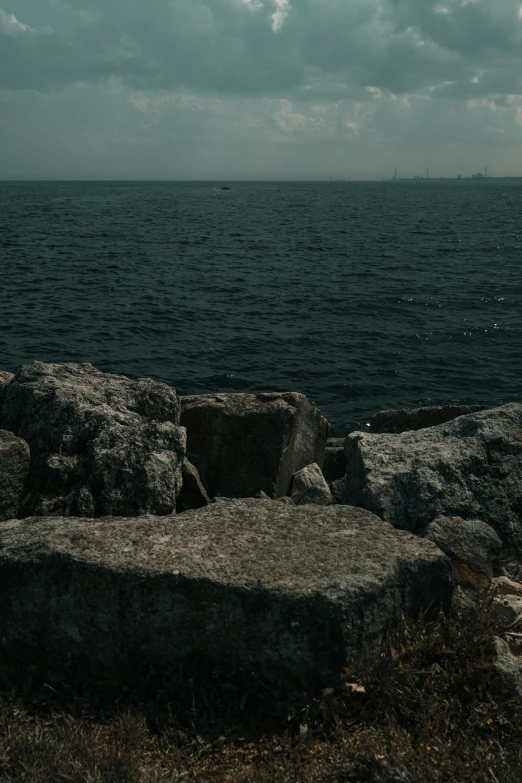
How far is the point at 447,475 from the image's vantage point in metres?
8.12

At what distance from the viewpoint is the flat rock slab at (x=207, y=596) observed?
4789mm

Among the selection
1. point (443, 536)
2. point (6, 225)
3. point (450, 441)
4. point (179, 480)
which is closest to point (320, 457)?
point (450, 441)

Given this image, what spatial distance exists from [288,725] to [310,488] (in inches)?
178

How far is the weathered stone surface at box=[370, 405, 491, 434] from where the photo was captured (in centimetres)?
1184

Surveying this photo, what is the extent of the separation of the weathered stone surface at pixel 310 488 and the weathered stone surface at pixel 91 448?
198 cm

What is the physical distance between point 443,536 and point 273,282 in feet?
113

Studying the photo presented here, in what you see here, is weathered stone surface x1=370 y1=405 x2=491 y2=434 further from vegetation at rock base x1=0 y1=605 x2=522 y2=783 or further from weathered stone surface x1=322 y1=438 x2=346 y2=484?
vegetation at rock base x1=0 y1=605 x2=522 y2=783

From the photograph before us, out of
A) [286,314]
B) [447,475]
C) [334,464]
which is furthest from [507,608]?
[286,314]

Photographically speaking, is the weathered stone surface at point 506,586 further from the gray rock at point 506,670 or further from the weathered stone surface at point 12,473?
the weathered stone surface at point 12,473

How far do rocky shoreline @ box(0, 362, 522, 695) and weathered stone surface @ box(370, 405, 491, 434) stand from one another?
7.68 feet

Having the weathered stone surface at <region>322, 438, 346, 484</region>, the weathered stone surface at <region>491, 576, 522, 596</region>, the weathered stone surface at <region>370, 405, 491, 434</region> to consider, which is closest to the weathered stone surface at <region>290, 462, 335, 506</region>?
the weathered stone surface at <region>322, 438, 346, 484</region>

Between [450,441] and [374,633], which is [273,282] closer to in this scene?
[450,441]

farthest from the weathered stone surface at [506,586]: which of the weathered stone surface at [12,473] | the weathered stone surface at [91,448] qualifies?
the weathered stone surface at [12,473]

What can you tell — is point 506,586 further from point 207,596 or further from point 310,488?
point 207,596
